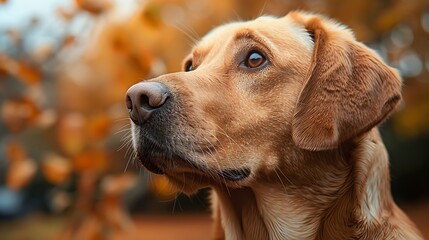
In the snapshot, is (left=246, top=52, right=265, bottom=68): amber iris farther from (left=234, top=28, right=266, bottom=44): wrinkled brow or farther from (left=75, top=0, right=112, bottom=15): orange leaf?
(left=75, top=0, right=112, bottom=15): orange leaf

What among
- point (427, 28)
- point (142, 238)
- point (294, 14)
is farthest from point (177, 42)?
point (294, 14)

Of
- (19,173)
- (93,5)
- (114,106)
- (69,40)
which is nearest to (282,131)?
(93,5)

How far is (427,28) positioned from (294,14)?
5890 mm

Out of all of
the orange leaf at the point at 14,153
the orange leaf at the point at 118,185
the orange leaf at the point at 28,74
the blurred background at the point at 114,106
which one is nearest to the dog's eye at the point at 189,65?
the blurred background at the point at 114,106

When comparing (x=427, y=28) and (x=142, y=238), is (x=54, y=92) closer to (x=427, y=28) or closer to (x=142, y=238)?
(x=142, y=238)

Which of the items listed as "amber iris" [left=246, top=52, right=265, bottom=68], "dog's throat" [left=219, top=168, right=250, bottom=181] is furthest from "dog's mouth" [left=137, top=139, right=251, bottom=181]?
"amber iris" [left=246, top=52, right=265, bottom=68]

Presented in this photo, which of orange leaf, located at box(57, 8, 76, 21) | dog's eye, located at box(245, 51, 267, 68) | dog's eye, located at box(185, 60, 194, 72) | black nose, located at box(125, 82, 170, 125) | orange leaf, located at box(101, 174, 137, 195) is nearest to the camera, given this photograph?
black nose, located at box(125, 82, 170, 125)

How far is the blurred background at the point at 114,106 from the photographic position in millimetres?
5277

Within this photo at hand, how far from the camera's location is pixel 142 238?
1379 cm

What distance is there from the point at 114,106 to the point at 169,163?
537cm

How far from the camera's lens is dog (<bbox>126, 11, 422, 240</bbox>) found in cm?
297

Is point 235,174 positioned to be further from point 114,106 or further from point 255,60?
point 114,106

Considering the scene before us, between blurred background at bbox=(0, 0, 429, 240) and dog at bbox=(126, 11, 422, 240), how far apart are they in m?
A: 0.60

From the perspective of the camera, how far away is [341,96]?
304 cm
